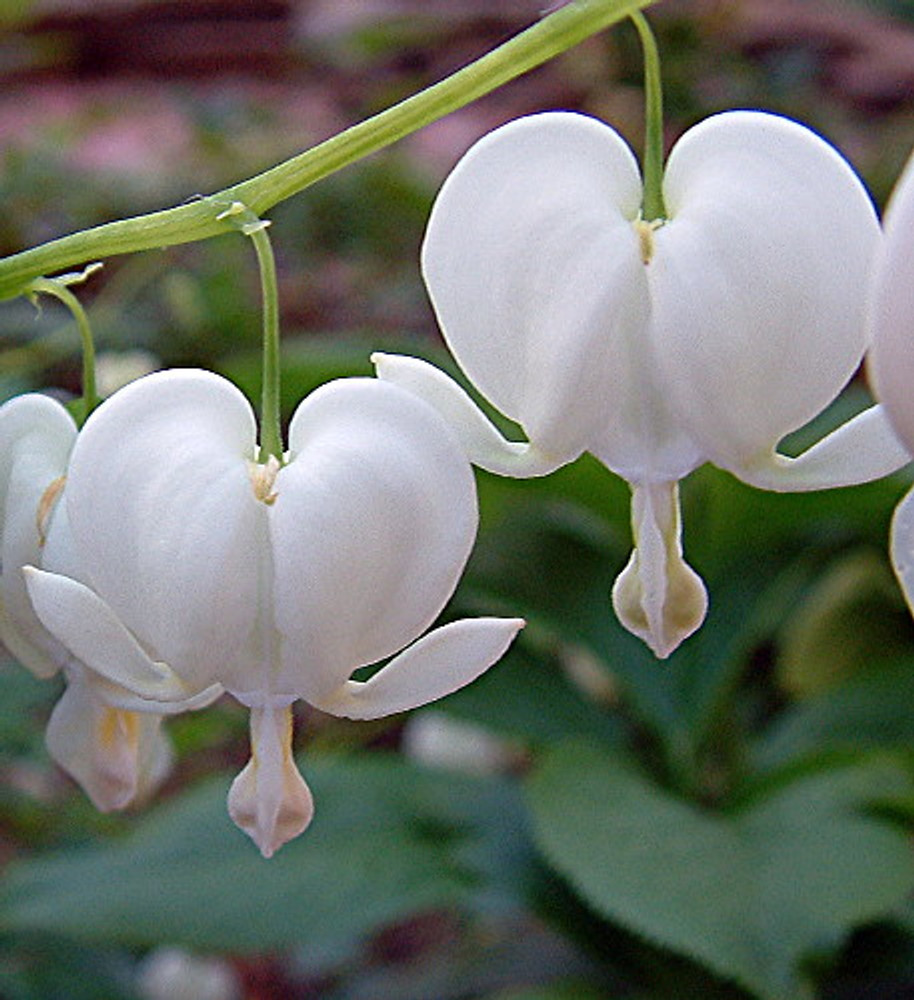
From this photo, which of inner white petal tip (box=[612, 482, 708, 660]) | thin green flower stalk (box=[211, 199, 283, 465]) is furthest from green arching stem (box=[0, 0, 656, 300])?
inner white petal tip (box=[612, 482, 708, 660])

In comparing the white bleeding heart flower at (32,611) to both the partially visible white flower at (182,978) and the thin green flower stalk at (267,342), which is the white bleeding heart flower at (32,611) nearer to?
the thin green flower stalk at (267,342)

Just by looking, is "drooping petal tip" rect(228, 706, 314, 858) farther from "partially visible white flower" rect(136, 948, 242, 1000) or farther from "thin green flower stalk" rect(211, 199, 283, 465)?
"partially visible white flower" rect(136, 948, 242, 1000)

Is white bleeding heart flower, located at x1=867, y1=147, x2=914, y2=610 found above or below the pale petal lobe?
above

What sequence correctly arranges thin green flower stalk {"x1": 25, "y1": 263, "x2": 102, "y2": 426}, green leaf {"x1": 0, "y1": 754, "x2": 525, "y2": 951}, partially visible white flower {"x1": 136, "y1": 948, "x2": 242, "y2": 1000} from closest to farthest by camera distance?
thin green flower stalk {"x1": 25, "y1": 263, "x2": 102, "y2": 426}
green leaf {"x1": 0, "y1": 754, "x2": 525, "y2": 951}
partially visible white flower {"x1": 136, "y1": 948, "x2": 242, "y2": 1000}

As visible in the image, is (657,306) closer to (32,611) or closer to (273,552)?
(273,552)

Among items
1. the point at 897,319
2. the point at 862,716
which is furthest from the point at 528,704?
the point at 897,319

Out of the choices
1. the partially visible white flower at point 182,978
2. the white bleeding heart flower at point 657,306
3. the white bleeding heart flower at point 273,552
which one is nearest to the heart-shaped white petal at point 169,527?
the white bleeding heart flower at point 273,552

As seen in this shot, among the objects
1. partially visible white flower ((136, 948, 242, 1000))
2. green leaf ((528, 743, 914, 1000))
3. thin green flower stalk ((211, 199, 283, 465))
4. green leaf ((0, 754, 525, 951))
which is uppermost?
thin green flower stalk ((211, 199, 283, 465))
